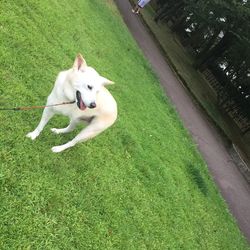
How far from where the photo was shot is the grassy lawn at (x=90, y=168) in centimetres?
552

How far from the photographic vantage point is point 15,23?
878 centimetres

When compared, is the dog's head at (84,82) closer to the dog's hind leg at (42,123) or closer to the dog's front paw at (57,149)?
the dog's hind leg at (42,123)

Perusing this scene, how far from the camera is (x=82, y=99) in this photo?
18.1ft

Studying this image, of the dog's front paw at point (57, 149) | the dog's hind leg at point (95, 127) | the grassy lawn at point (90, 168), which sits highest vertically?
the dog's hind leg at point (95, 127)

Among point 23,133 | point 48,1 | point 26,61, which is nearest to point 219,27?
point 48,1

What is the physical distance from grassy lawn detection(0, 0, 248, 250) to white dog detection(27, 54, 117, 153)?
2.00 feet

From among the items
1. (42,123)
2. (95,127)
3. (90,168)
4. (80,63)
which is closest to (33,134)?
(42,123)

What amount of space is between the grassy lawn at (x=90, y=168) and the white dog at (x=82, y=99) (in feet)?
2.00

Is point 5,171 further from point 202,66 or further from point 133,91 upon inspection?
point 202,66

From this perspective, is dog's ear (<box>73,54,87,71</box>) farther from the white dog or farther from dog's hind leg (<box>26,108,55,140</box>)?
dog's hind leg (<box>26,108,55,140</box>)

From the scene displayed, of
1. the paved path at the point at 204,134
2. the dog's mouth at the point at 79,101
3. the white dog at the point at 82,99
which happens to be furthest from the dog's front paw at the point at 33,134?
the paved path at the point at 204,134

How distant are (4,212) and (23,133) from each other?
1.58 meters

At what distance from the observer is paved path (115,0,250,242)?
47.0 feet

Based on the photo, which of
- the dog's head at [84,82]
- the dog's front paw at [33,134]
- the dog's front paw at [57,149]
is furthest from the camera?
the dog's front paw at [57,149]
